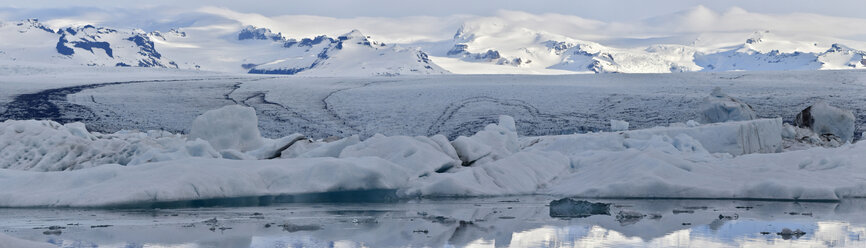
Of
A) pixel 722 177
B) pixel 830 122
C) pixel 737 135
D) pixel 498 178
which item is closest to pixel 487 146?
pixel 498 178

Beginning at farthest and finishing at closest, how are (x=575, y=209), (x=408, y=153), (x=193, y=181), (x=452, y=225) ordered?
(x=408, y=153) → (x=193, y=181) → (x=575, y=209) → (x=452, y=225)

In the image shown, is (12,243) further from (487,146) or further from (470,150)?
(487,146)

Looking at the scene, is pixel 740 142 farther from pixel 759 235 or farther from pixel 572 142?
pixel 759 235

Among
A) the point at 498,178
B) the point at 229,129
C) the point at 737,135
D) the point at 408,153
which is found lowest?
the point at 498,178

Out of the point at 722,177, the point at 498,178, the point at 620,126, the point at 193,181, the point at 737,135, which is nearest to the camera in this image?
the point at 193,181

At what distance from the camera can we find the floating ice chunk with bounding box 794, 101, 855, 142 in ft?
78.5

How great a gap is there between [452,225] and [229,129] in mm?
9129

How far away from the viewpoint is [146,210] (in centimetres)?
1273

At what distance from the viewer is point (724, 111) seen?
24.6 meters

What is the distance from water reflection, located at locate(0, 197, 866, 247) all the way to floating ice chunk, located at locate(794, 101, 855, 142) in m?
11.0

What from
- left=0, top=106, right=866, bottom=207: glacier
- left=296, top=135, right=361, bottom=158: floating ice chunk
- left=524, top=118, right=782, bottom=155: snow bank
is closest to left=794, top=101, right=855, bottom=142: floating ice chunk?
left=524, top=118, right=782, bottom=155: snow bank

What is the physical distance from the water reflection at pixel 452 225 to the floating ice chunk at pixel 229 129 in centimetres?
602

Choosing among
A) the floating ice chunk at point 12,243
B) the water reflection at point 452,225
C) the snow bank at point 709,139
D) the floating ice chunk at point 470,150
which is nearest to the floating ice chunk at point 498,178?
the floating ice chunk at point 470,150

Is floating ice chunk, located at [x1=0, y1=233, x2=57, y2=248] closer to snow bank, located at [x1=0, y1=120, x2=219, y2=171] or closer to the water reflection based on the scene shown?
the water reflection
